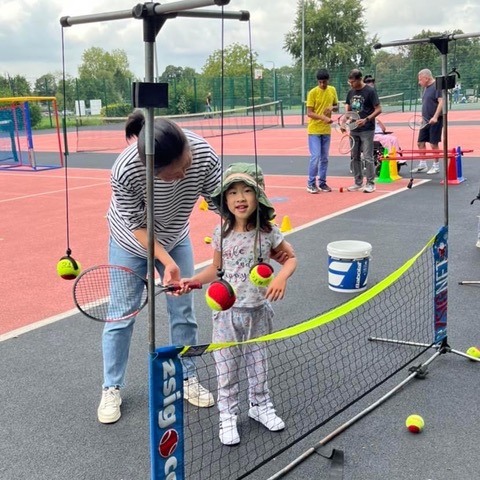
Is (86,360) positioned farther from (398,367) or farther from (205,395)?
(398,367)

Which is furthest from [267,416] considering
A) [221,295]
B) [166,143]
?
[166,143]

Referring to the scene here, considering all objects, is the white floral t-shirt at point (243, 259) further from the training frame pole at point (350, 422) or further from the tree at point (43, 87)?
the tree at point (43, 87)

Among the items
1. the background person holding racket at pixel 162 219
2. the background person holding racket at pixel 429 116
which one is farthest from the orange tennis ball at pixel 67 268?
the background person holding racket at pixel 429 116

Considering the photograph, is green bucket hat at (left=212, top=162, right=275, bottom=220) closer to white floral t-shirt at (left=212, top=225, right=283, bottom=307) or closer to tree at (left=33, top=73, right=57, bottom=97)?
white floral t-shirt at (left=212, top=225, right=283, bottom=307)

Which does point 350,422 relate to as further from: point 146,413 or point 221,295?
point 221,295

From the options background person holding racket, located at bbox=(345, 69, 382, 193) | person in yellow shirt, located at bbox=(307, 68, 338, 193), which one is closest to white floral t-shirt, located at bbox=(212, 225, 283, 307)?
person in yellow shirt, located at bbox=(307, 68, 338, 193)

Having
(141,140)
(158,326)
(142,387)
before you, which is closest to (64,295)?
(158,326)

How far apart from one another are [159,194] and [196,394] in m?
1.19

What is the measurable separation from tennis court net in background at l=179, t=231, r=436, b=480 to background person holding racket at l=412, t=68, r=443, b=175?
7.08 metres

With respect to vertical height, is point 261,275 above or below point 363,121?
below

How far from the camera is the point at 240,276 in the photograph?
306cm

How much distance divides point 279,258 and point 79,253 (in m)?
4.35

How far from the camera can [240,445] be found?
3.08m

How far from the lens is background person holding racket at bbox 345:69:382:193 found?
32.3ft
